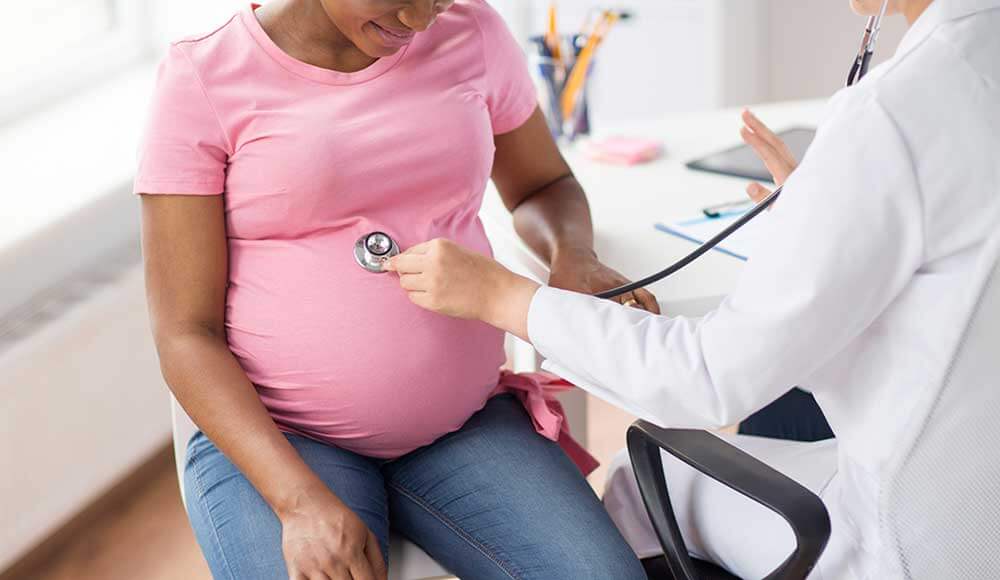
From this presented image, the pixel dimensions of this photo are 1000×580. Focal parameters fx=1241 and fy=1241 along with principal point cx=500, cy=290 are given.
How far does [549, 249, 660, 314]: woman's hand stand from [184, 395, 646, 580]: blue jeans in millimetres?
184

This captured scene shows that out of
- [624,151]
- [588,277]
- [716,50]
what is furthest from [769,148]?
[716,50]

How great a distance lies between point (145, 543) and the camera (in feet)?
8.07

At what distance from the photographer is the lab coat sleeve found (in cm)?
98

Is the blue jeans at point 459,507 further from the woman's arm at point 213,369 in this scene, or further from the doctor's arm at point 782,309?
the doctor's arm at point 782,309

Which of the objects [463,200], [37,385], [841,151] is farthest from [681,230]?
→ [37,385]

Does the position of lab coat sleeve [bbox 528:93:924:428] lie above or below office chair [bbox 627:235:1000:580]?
above

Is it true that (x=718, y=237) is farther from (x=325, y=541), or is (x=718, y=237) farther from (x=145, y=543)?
(x=145, y=543)

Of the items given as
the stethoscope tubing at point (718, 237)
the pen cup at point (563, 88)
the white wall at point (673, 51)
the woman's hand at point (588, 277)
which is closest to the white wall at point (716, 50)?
the white wall at point (673, 51)

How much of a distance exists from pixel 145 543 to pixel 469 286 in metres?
1.50

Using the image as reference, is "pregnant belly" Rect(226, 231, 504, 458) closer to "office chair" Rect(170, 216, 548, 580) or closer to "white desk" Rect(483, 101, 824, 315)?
"office chair" Rect(170, 216, 548, 580)

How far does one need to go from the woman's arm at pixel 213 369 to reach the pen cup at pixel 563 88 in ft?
2.88

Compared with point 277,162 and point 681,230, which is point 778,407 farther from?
point 277,162

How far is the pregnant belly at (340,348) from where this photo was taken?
139cm

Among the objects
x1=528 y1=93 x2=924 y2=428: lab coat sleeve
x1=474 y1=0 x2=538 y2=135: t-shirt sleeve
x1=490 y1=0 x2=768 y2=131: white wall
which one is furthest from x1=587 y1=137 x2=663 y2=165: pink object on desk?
x1=490 y1=0 x2=768 y2=131: white wall
